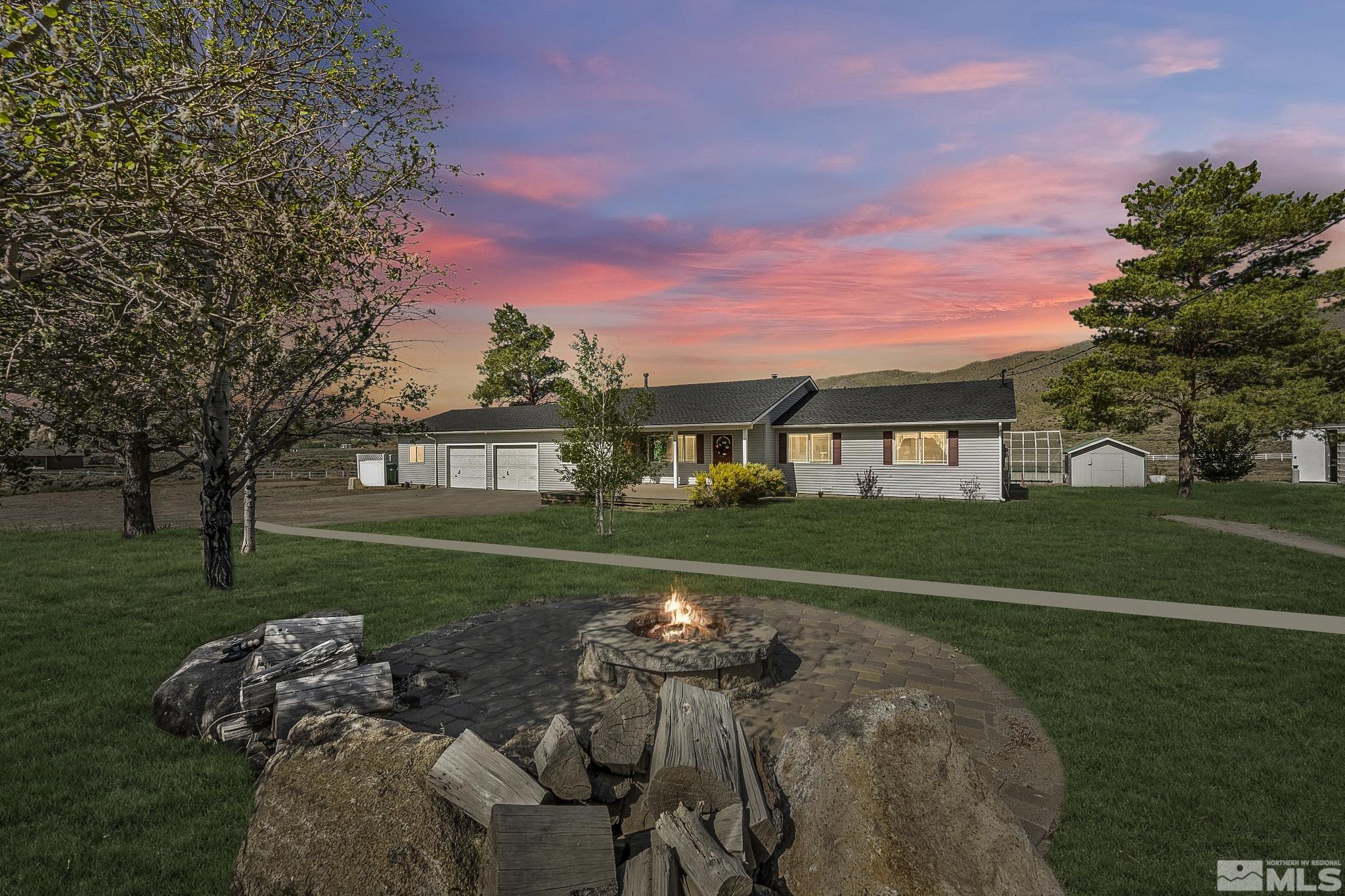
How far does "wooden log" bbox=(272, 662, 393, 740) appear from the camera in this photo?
4164mm

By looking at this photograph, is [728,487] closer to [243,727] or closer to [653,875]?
[243,727]

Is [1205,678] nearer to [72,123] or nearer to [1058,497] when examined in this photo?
[72,123]

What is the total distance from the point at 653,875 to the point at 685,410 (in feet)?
81.7

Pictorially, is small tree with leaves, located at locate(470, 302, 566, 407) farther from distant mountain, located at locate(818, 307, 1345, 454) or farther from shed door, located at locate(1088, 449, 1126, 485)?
shed door, located at locate(1088, 449, 1126, 485)

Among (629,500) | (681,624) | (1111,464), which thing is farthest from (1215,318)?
(681,624)

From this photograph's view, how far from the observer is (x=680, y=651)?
5348mm

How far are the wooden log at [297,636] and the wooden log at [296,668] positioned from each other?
82 millimetres

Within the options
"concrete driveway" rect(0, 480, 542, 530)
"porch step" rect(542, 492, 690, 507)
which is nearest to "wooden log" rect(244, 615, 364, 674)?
"concrete driveway" rect(0, 480, 542, 530)

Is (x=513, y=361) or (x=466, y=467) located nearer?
(x=466, y=467)

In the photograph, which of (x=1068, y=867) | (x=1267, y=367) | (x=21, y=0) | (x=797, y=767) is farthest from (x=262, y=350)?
(x=1267, y=367)

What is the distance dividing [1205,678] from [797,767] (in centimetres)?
508

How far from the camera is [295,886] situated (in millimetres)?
2809

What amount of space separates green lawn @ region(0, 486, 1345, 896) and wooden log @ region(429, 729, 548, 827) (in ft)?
4.49

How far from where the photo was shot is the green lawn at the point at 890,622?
339 cm
